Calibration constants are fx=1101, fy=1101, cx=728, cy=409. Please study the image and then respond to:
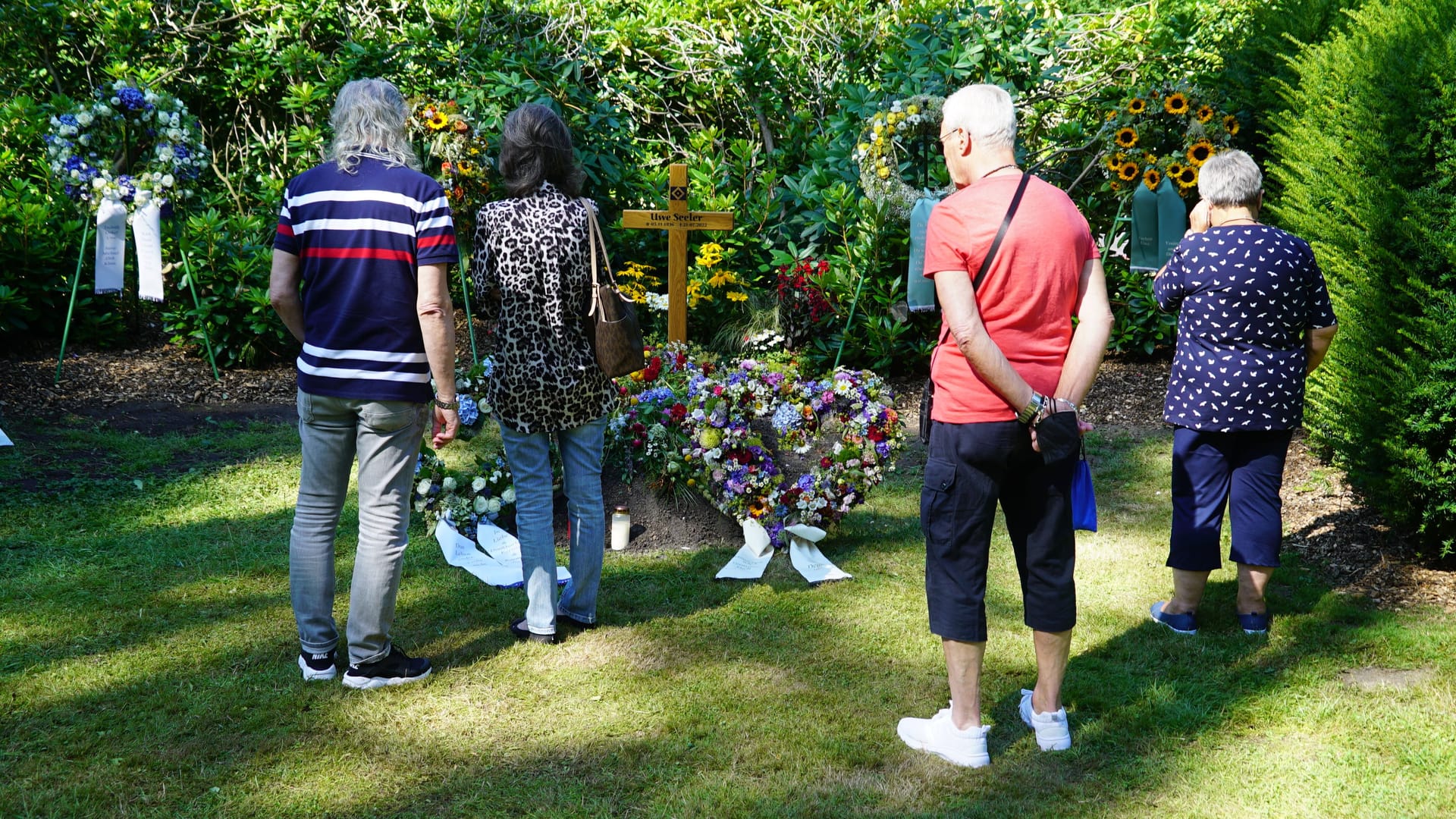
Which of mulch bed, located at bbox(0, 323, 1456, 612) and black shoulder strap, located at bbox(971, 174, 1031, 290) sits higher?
black shoulder strap, located at bbox(971, 174, 1031, 290)

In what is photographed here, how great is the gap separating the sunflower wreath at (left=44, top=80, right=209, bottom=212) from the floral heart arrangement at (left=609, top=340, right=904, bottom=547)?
12.8 ft

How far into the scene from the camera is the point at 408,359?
122 inches

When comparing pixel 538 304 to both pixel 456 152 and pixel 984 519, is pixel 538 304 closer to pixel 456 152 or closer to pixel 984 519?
pixel 984 519

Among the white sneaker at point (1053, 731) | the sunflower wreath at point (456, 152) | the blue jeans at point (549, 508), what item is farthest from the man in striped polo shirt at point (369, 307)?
the sunflower wreath at point (456, 152)

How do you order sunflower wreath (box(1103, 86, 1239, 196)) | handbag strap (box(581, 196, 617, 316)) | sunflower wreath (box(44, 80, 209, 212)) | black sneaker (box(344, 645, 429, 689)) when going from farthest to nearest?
1. sunflower wreath (box(44, 80, 209, 212))
2. sunflower wreath (box(1103, 86, 1239, 196))
3. handbag strap (box(581, 196, 617, 316))
4. black sneaker (box(344, 645, 429, 689))

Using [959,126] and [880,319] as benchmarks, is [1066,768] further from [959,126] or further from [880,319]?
[880,319]

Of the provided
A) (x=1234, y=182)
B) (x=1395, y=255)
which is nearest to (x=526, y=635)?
(x=1234, y=182)

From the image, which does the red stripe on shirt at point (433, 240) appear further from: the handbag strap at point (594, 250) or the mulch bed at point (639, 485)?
the mulch bed at point (639, 485)

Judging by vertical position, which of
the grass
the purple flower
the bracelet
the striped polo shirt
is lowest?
the grass

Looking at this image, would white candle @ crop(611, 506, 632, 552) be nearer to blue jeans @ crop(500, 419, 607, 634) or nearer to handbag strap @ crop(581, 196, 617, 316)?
blue jeans @ crop(500, 419, 607, 634)

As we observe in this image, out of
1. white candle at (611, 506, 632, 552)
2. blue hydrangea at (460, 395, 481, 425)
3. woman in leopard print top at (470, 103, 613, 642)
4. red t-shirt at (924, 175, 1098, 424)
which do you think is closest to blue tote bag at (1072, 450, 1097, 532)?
red t-shirt at (924, 175, 1098, 424)

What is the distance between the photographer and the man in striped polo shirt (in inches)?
119

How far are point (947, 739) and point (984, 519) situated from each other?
628mm

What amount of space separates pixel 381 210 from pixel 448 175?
159 inches
